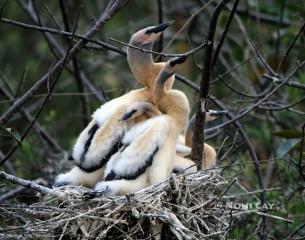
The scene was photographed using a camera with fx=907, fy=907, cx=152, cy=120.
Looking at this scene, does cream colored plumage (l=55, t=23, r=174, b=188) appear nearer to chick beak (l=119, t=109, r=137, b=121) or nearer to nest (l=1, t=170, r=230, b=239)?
chick beak (l=119, t=109, r=137, b=121)

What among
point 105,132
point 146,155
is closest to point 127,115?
point 105,132

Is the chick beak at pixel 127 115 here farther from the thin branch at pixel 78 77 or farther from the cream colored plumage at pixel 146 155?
the thin branch at pixel 78 77

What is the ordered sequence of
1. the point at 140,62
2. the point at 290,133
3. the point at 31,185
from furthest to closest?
1. the point at 290,133
2. the point at 140,62
3. the point at 31,185

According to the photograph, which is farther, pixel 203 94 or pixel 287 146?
pixel 287 146

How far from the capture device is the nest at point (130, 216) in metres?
4.53

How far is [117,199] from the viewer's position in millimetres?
4613

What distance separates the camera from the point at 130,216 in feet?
15.2

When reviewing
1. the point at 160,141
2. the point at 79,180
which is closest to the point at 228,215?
the point at 160,141

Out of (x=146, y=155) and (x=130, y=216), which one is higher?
(x=146, y=155)

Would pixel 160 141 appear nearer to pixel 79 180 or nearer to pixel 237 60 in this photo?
pixel 79 180

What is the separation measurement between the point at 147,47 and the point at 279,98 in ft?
7.02

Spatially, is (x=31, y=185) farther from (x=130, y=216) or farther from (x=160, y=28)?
(x=160, y=28)

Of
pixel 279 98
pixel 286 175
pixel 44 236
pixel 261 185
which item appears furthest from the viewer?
pixel 279 98

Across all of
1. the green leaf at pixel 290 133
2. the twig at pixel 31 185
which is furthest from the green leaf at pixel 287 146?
the twig at pixel 31 185
